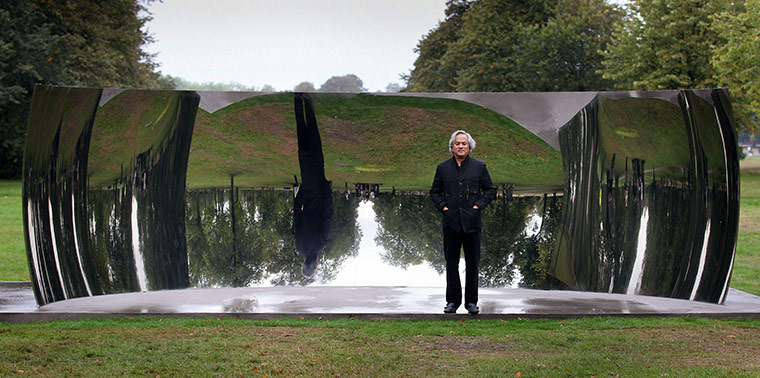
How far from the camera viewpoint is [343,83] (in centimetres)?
15038

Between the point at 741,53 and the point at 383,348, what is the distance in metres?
28.0

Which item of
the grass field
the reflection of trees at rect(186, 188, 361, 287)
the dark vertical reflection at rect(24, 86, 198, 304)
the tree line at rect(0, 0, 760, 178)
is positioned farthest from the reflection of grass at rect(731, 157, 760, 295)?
the tree line at rect(0, 0, 760, 178)

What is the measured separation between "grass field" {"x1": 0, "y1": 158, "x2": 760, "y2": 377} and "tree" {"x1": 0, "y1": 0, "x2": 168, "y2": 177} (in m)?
25.4

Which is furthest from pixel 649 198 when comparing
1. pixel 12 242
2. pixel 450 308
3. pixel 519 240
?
pixel 12 242

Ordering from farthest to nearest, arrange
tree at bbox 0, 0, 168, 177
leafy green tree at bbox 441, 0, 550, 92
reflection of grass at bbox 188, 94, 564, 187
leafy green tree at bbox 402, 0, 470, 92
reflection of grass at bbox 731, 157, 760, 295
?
leafy green tree at bbox 402, 0, 470, 92
leafy green tree at bbox 441, 0, 550, 92
tree at bbox 0, 0, 168, 177
reflection of grass at bbox 731, 157, 760, 295
reflection of grass at bbox 188, 94, 564, 187

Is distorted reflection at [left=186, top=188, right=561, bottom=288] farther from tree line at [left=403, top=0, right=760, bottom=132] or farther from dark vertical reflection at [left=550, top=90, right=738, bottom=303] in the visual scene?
tree line at [left=403, top=0, right=760, bottom=132]

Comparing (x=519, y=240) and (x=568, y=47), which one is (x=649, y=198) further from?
(x=568, y=47)

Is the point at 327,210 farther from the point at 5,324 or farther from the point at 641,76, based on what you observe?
the point at 641,76

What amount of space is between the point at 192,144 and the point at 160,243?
3.62 ft

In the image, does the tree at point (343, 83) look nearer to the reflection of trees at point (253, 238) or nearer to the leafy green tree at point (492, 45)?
the leafy green tree at point (492, 45)

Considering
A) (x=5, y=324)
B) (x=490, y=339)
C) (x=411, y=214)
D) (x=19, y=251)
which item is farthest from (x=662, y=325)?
(x=19, y=251)

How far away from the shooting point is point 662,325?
771 centimetres

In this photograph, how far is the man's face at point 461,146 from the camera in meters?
8.02

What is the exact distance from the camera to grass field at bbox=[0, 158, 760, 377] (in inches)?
239
